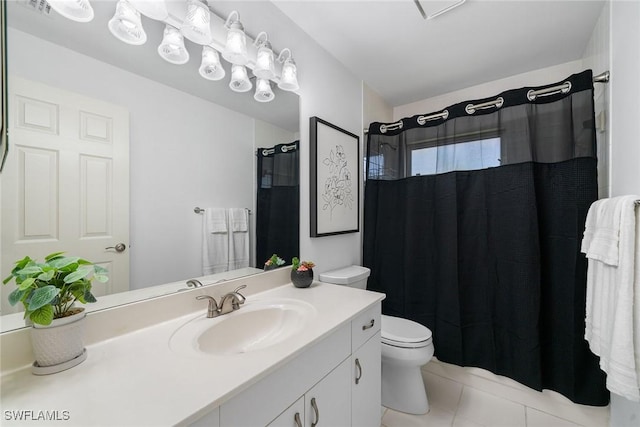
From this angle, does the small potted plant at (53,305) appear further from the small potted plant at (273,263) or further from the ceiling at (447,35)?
the ceiling at (447,35)

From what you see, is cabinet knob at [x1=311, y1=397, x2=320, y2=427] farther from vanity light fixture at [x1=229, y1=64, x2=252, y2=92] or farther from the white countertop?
vanity light fixture at [x1=229, y1=64, x2=252, y2=92]

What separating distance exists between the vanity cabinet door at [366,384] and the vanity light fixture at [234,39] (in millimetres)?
1478

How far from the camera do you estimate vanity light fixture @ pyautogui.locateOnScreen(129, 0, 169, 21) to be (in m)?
0.91

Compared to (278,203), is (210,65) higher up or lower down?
higher up

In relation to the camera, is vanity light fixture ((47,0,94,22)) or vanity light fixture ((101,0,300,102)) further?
vanity light fixture ((101,0,300,102))

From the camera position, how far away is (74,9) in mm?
784

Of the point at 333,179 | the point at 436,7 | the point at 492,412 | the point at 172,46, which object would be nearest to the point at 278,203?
the point at 333,179

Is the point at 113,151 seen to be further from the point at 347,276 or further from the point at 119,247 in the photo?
the point at 347,276

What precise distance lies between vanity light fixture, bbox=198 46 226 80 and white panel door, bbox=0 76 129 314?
406 mm

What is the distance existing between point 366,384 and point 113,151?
1.42m

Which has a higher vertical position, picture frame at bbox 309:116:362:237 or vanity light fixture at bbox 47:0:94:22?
vanity light fixture at bbox 47:0:94:22

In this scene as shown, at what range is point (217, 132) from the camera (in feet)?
3.85

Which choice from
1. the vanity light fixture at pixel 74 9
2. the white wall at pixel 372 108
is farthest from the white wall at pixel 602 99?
the vanity light fixture at pixel 74 9

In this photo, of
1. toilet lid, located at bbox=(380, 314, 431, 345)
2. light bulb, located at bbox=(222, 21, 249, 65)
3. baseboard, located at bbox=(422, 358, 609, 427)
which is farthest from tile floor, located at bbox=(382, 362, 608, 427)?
light bulb, located at bbox=(222, 21, 249, 65)
